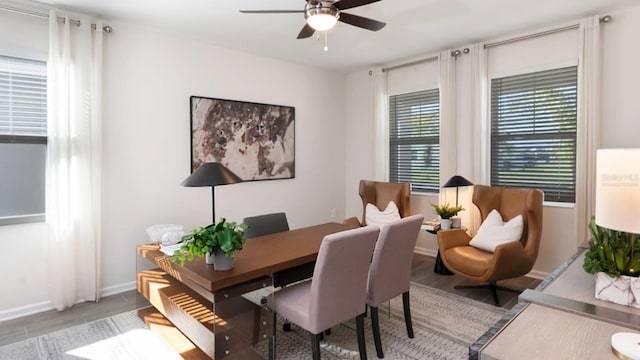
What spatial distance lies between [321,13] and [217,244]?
1676mm

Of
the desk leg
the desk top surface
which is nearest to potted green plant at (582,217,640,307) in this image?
the desk top surface

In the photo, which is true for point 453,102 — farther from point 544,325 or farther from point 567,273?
point 544,325

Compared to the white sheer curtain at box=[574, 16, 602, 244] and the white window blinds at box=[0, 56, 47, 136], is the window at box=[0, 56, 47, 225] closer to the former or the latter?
the white window blinds at box=[0, 56, 47, 136]

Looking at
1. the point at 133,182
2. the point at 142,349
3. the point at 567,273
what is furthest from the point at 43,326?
the point at 567,273

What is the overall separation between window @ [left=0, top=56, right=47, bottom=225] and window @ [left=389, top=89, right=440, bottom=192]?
4147 millimetres

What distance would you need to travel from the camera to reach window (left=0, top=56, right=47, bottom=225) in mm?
3020

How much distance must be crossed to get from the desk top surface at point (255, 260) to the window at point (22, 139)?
4.20ft

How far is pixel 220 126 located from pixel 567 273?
365 cm

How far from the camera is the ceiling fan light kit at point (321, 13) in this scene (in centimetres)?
239

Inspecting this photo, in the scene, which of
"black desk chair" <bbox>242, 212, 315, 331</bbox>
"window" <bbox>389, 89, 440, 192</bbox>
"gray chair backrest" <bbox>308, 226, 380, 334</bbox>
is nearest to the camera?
"gray chair backrest" <bbox>308, 226, 380, 334</bbox>

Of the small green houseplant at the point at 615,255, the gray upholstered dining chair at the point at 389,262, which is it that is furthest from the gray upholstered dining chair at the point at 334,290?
the small green houseplant at the point at 615,255

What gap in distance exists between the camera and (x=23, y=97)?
308cm

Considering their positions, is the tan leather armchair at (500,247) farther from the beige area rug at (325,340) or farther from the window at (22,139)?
the window at (22,139)

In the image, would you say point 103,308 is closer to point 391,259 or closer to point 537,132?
point 391,259
